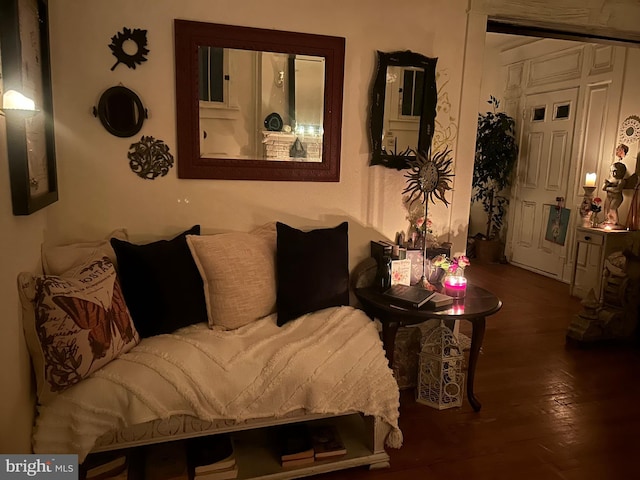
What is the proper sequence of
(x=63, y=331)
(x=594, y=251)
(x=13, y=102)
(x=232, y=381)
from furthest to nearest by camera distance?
(x=594, y=251) → (x=232, y=381) → (x=63, y=331) → (x=13, y=102)

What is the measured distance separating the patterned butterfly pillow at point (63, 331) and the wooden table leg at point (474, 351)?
70.4 inches

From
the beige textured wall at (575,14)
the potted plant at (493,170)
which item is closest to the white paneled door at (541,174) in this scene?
the potted plant at (493,170)

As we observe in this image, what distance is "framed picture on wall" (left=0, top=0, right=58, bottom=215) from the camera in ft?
4.59

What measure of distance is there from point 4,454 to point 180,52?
6.13 feet

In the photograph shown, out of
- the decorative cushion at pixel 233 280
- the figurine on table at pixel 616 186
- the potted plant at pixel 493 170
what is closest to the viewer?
the decorative cushion at pixel 233 280

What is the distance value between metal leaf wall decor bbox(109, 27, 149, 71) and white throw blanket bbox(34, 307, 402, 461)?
136 cm

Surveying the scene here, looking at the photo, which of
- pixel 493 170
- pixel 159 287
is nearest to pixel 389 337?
pixel 159 287

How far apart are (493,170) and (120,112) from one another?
4.73 meters

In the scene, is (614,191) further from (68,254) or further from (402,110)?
(68,254)

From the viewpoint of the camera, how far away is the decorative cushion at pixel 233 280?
2.15 metres

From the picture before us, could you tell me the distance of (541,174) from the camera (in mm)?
5453

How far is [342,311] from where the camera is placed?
2.32 m

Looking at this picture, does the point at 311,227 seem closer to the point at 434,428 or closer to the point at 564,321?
the point at 434,428

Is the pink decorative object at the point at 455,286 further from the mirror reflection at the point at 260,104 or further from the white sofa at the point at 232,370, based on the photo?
the mirror reflection at the point at 260,104
